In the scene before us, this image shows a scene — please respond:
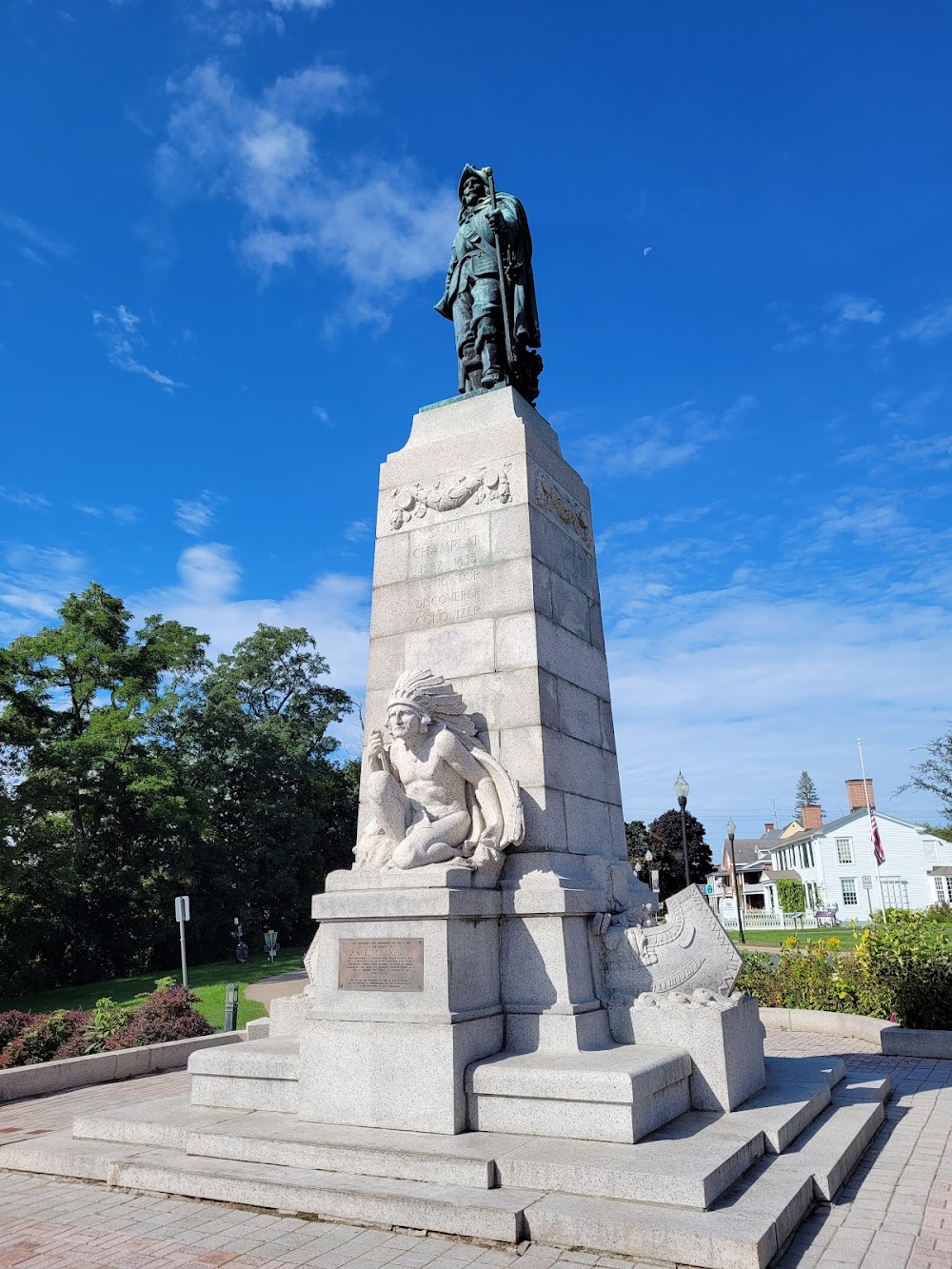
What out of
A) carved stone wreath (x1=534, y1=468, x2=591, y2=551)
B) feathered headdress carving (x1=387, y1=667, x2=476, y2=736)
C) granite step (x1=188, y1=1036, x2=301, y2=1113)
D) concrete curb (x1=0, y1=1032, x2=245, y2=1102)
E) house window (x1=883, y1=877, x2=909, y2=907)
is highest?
carved stone wreath (x1=534, y1=468, x2=591, y2=551)

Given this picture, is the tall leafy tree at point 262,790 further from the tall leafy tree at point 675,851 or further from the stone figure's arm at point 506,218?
the stone figure's arm at point 506,218

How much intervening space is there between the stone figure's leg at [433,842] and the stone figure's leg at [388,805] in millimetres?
123

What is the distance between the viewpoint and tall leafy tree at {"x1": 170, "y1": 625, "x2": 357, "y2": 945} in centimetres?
3981

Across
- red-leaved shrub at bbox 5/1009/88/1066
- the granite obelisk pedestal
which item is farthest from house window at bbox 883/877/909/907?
the granite obelisk pedestal

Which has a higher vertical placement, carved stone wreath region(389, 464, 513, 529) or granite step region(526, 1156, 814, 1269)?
carved stone wreath region(389, 464, 513, 529)

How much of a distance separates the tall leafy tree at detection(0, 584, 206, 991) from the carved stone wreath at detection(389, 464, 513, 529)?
26.6 m

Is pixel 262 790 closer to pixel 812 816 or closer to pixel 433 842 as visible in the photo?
pixel 433 842

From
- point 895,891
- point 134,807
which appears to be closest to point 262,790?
point 134,807

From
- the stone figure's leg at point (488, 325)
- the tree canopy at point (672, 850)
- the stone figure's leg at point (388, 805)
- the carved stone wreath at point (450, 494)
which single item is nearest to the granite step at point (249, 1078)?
the stone figure's leg at point (388, 805)

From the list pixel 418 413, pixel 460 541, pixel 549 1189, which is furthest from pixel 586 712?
pixel 549 1189

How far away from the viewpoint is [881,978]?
13508 millimetres

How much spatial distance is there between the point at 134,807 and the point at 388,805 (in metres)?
31.6

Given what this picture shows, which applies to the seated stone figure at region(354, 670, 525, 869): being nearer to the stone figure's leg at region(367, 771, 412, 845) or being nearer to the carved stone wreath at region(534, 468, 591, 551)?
the stone figure's leg at region(367, 771, 412, 845)

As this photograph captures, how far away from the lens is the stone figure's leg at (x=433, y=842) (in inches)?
286
